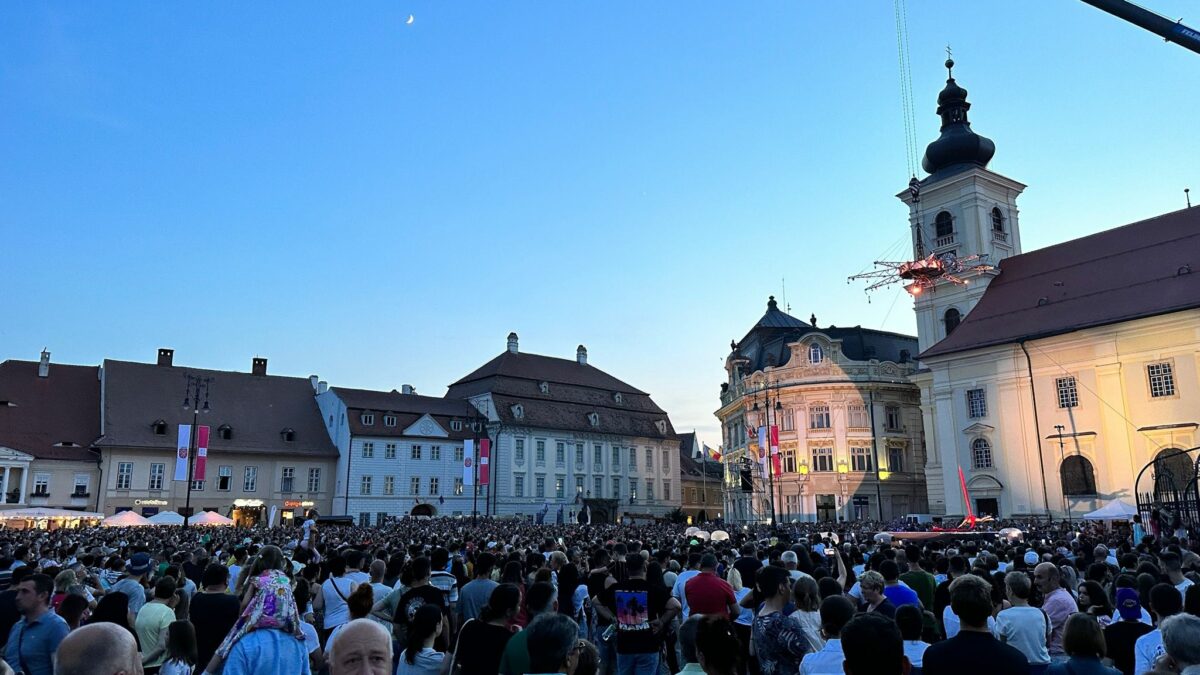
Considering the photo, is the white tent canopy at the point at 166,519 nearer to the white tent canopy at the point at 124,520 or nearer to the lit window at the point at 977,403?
the white tent canopy at the point at 124,520

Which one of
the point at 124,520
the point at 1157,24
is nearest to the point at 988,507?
the point at 1157,24

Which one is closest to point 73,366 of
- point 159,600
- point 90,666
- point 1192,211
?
point 159,600

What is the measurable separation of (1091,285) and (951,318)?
9.18m

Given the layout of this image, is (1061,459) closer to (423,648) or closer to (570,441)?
(570,441)

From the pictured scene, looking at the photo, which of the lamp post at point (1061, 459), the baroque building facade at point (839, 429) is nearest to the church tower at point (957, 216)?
the baroque building facade at point (839, 429)

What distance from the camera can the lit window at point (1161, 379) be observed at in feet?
121

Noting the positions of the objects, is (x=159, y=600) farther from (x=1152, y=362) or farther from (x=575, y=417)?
(x=575, y=417)

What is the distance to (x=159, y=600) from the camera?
23.0 feet

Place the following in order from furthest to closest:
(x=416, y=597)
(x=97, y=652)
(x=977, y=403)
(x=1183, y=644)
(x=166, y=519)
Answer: (x=977, y=403), (x=166, y=519), (x=416, y=597), (x=1183, y=644), (x=97, y=652)

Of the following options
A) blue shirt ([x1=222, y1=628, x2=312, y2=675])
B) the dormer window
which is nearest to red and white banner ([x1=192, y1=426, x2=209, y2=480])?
blue shirt ([x1=222, y1=628, x2=312, y2=675])

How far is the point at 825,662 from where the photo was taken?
4863 millimetres

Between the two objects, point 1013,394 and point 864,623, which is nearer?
point 864,623

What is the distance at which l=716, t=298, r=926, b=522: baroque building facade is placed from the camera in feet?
184

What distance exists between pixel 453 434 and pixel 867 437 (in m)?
32.2
